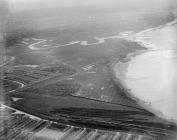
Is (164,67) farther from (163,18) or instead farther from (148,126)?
(163,18)

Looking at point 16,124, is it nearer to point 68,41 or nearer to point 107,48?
point 107,48

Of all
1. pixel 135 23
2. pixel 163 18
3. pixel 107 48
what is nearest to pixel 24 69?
pixel 107 48

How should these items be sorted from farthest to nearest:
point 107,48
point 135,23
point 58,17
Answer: point 58,17 < point 135,23 < point 107,48

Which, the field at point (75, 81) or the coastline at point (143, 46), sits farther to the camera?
the coastline at point (143, 46)

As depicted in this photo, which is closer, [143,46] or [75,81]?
[75,81]

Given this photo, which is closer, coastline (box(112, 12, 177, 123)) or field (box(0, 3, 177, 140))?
field (box(0, 3, 177, 140))

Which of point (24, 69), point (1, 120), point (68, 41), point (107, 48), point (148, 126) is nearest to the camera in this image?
point (148, 126)

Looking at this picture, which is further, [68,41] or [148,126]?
[68,41]
